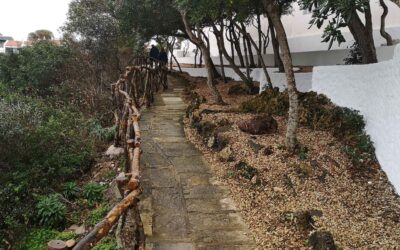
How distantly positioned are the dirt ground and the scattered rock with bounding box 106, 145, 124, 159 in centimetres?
146

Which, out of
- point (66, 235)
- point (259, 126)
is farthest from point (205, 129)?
point (66, 235)

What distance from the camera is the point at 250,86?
447 inches

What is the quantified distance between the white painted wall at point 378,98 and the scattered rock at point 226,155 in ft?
7.80

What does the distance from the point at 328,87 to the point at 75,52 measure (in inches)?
369

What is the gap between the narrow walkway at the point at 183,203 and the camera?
163 inches

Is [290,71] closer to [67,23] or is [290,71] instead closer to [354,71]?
[354,71]

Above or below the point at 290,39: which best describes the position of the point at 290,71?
below

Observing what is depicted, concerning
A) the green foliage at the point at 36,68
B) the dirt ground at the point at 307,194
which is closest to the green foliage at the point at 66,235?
the dirt ground at the point at 307,194

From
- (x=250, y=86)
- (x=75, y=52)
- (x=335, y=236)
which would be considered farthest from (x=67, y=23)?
(x=335, y=236)

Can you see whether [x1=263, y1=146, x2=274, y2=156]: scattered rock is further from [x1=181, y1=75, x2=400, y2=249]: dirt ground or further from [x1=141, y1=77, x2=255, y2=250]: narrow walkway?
[x1=141, y1=77, x2=255, y2=250]: narrow walkway

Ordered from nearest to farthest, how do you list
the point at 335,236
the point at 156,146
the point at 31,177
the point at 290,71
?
1. the point at 335,236
2. the point at 31,177
3. the point at 290,71
4. the point at 156,146

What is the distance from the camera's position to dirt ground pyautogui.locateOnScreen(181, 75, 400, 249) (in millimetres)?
4242

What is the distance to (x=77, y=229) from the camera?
4727 millimetres

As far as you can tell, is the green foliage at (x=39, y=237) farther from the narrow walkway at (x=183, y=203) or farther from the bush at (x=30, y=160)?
the narrow walkway at (x=183, y=203)
